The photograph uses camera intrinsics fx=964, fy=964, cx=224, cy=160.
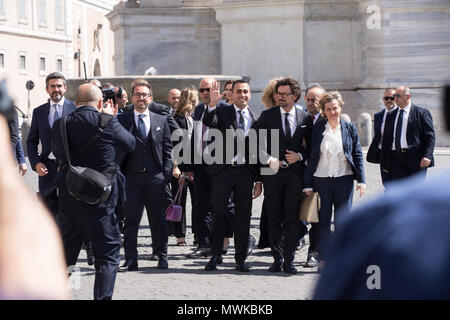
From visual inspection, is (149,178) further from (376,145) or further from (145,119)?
(376,145)

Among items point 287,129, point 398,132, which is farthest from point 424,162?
point 287,129

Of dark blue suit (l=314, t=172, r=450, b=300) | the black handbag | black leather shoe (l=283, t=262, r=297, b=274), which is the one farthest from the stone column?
dark blue suit (l=314, t=172, r=450, b=300)

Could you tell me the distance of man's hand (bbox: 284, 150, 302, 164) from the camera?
8.37 metres

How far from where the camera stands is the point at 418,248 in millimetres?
975

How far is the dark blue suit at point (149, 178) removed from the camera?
847cm

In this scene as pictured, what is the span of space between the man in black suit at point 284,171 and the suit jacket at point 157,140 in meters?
0.88

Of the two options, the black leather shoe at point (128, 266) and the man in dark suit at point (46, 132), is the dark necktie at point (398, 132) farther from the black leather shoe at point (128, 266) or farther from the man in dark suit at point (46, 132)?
the man in dark suit at point (46, 132)

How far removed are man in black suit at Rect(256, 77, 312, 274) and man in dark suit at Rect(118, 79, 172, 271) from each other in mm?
906

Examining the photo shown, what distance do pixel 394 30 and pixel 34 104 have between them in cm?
4341

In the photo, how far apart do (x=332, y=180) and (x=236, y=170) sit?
32.7 inches

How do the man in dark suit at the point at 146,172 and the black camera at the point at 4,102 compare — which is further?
the man in dark suit at the point at 146,172

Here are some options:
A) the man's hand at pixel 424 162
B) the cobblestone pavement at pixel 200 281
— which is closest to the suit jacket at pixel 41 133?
the cobblestone pavement at pixel 200 281

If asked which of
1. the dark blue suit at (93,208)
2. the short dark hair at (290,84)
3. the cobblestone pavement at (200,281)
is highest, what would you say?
the short dark hair at (290,84)
